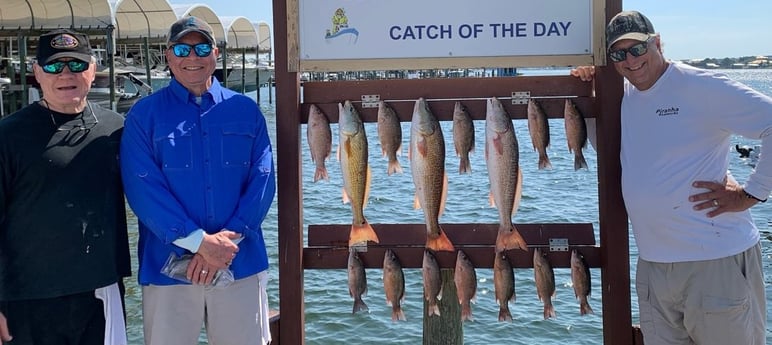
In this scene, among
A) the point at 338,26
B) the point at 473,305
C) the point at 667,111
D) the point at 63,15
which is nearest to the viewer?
the point at 667,111

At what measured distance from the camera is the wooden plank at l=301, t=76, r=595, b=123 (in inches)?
149

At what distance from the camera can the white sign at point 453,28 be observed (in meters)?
3.79

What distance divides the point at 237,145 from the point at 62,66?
35.9 inches

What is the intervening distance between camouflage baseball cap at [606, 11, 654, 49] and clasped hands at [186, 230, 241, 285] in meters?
2.13

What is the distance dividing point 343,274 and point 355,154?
6.36 meters

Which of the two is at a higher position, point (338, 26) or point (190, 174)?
point (338, 26)

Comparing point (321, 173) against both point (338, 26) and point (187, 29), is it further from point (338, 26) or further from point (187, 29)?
point (187, 29)

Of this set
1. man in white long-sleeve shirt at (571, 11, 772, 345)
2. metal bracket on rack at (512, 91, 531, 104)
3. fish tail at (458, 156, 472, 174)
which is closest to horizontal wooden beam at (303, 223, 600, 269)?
fish tail at (458, 156, 472, 174)

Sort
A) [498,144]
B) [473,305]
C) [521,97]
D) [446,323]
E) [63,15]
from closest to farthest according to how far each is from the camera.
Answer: [498,144] < [521,97] < [446,323] < [473,305] < [63,15]

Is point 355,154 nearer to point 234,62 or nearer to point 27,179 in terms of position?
point 27,179

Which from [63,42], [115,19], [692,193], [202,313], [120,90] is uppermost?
[115,19]

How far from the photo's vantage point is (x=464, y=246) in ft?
12.8

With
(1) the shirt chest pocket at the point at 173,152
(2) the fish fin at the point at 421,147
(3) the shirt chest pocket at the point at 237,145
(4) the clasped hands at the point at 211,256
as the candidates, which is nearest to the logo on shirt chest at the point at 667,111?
(2) the fish fin at the point at 421,147

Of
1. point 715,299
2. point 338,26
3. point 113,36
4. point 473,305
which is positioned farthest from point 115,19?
point 715,299
